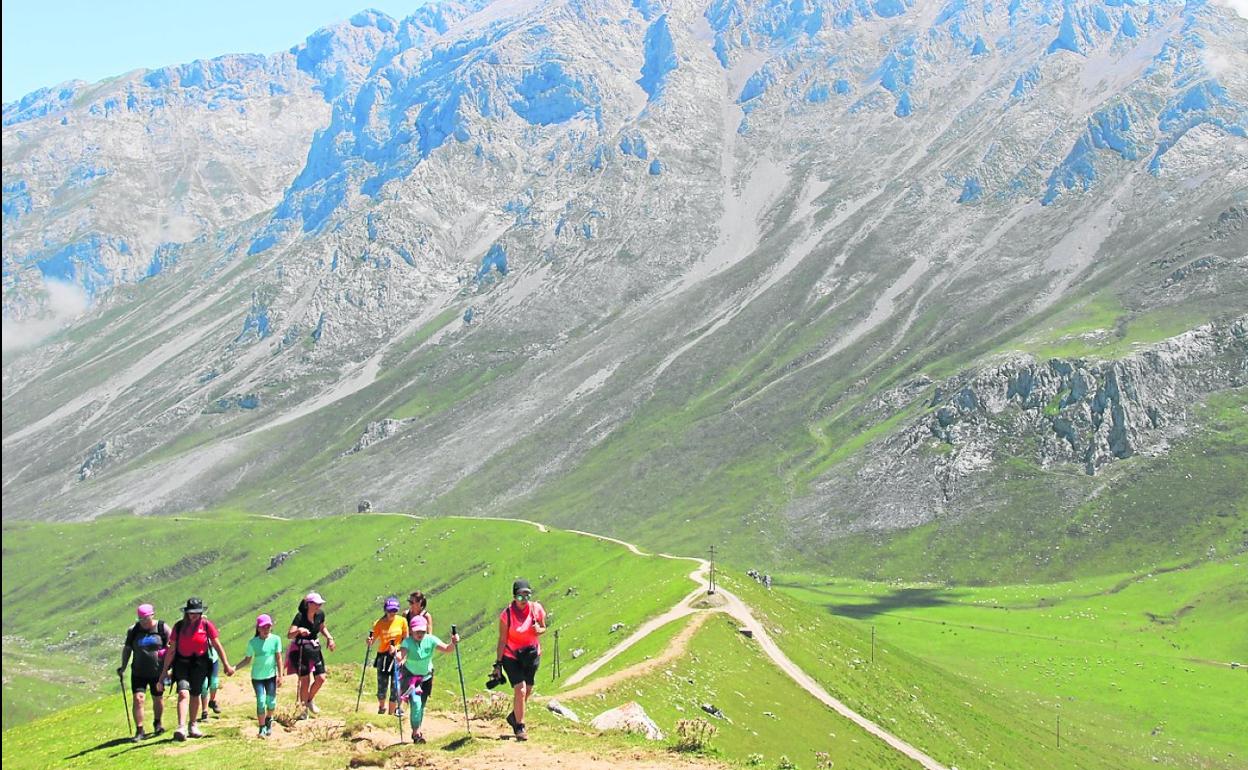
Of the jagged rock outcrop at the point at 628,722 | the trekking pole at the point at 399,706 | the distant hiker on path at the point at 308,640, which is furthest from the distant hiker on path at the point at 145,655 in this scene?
the jagged rock outcrop at the point at 628,722

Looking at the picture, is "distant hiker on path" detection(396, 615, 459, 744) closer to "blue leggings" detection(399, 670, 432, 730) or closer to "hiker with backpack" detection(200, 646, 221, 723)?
"blue leggings" detection(399, 670, 432, 730)

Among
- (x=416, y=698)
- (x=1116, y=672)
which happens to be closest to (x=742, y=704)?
(x=416, y=698)

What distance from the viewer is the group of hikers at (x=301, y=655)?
32.4 meters

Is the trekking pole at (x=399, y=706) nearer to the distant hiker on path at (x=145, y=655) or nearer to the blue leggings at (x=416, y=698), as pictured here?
the blue leggings at (x=416, y=698)

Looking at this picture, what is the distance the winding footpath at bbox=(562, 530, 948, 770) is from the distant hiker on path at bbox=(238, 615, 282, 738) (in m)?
29.7

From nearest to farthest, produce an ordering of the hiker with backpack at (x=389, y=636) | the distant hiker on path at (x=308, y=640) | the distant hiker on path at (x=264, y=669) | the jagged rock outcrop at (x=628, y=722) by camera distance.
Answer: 1. the distant hiker on path at (x=264, y=669)
2. the hiker with backpack at (x=389, y=636)
3. the distant hiker on path at (x=308, y=640)
4. the jagged rock outcrop at (x=628, y=722)

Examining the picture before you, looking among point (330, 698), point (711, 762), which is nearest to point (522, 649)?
point (711, 762)

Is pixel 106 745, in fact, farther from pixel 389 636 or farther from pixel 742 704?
pixel 742 704

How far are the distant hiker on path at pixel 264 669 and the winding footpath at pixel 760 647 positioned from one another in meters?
29.7

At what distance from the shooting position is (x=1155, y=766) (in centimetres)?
12281

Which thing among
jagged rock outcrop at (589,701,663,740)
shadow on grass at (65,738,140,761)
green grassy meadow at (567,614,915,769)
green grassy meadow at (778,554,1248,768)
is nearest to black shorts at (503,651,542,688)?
jagged rock outcrop at (589,701,663,740)

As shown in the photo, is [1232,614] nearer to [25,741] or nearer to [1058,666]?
[1058,666]

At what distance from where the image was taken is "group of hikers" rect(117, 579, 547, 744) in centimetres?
3238

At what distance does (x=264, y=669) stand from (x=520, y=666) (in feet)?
31.8
